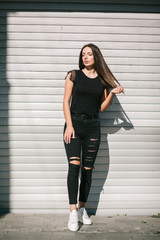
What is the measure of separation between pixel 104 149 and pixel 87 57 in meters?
1.47

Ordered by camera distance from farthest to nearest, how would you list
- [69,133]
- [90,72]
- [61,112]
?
[61,112] → [90,72] → [69,133]

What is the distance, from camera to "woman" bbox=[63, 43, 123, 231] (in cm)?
333

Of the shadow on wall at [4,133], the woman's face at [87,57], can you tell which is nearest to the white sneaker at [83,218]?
the shadow on wall at [4,133]

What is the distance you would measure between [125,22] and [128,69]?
711 millimetres

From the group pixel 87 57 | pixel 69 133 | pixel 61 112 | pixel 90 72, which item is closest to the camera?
pixel 69 133

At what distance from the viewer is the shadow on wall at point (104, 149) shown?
4.02 m

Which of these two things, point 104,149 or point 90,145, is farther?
point 104,149

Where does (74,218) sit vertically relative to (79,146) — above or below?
below

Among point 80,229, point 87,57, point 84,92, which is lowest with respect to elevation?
point 80,229

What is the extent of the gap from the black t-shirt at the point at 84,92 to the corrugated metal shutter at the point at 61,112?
60cm

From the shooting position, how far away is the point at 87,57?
3.39 metres

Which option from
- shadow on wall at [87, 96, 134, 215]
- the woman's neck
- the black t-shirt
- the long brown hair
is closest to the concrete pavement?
shadow on wall at [87, 96, 134, 215]

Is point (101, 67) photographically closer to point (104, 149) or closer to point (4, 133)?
point (104, 149)

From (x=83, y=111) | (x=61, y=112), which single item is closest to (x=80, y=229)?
(x=83, y=111)
